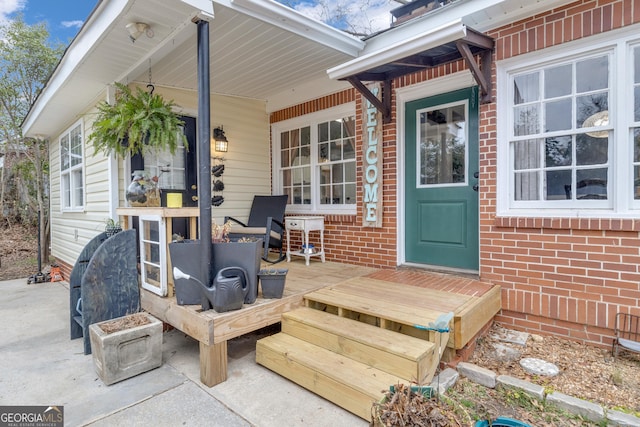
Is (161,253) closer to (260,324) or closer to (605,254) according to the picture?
(260,324)

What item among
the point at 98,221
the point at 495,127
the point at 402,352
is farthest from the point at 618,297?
the point at 98,221

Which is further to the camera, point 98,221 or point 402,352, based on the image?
point 98,221

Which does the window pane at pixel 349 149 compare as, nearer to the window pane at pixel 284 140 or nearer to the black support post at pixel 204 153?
the window pane at pixel 284 140

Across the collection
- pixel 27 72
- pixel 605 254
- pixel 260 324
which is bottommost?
pixel 260 324

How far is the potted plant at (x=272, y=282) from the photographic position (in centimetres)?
261

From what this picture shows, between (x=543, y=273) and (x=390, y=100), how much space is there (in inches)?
88.9

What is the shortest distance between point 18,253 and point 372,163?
8.66 meters

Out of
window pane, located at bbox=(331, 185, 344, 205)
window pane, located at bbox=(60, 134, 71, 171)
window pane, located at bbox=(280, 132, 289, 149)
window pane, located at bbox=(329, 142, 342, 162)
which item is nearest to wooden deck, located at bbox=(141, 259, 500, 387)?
window pane, located at bbox=(331, 185, 344, 205)

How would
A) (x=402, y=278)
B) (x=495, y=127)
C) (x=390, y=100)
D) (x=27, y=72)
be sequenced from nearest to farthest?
1. (x=495, y=127)
2. (x=402, y=278)
3. (x=390, y=100)
4. (x=27, y=72)

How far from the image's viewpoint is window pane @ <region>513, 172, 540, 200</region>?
2824mm

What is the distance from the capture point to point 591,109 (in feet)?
8.45

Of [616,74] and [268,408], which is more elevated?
[616,74]

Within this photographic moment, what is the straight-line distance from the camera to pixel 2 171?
8391 millimetres

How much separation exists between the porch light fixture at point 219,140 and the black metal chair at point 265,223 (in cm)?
86
